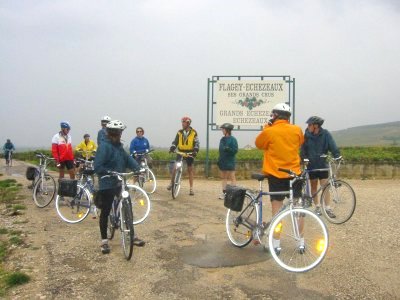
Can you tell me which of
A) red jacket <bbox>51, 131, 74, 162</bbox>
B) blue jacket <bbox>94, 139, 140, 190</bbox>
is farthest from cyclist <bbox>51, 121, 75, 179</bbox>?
blue jacket <bbox>94, 139, 140, 190</bbox>

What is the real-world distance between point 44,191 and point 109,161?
4.41 meters

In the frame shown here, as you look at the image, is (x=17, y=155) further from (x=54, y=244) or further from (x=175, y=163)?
(x=54, y=244)

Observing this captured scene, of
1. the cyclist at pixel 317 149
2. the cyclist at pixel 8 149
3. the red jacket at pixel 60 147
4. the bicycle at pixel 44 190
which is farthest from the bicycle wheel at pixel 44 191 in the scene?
the cyclist at pixel 8 149

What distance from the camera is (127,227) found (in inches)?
244

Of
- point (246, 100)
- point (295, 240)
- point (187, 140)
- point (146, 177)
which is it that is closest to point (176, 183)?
point (187, 140)

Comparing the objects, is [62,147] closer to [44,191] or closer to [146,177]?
[44,191]

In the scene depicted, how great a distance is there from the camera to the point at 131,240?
6.00m

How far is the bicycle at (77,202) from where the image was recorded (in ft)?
27.6

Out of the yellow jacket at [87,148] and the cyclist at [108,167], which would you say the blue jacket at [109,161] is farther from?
the yellow jacket at [87,148]

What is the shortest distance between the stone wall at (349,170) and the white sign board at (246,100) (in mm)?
1567

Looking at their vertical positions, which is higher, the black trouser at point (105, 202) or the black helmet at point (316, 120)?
the black helmet at point (316, 120)

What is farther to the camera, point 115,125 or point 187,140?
point 187,140

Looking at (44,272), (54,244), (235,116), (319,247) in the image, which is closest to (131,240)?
(44,272)

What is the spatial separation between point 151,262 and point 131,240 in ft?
1.32
